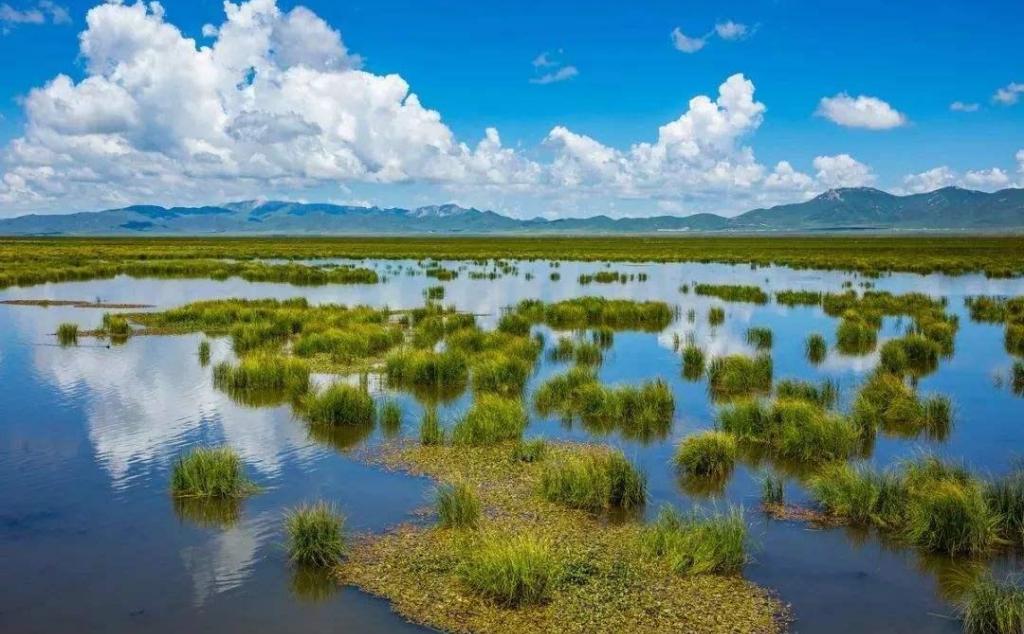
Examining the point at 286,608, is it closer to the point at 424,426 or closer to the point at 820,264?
the point at 424,426

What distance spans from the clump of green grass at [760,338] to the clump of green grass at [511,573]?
19.6 meters

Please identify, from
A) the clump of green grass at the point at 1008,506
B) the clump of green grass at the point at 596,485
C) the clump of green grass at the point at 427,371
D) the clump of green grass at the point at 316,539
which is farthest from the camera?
the clump of green grass at the point at 427,371

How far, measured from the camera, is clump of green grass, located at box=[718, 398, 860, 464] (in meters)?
14.3

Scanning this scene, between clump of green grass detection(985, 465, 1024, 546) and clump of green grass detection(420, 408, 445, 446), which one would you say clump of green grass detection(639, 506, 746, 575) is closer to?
clump of green grass detection(985, 465, 1024, 546)

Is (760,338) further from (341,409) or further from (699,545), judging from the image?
(699,545)

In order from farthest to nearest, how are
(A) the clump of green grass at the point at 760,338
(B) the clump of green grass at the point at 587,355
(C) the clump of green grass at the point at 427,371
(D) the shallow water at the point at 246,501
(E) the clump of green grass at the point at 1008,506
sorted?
1. (A) the clump of green grass at the point at 760,338
2. (B) the clump of green grass at the point at 587,355
3. (C) the clump of green grass at the point at 427,371
4. (E) the clump of green grass at the point at 1008,506
5. (D) the shallow water at the point at 246,501

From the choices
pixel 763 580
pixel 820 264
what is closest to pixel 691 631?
pixel 763 580

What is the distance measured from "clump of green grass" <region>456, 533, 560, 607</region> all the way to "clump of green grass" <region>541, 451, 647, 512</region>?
2451 millimetres

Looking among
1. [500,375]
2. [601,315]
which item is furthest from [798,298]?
[500,375]

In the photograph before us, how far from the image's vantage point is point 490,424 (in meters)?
15.1

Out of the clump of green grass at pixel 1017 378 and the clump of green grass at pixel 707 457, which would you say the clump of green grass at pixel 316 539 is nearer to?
the clump of green grass at pixel 707 457

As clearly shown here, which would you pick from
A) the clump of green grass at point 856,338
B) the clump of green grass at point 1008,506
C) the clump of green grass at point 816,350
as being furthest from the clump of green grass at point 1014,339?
the clump of green grass at point 1008,506

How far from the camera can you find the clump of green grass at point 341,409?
16391 millimetres

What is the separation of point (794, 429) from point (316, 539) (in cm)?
919
